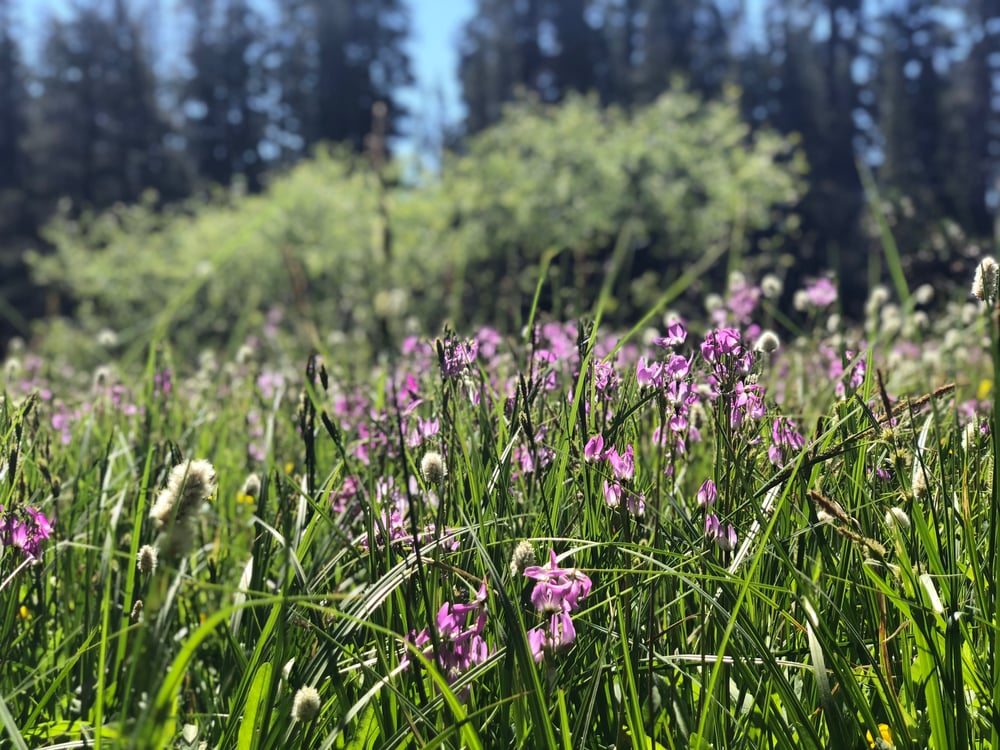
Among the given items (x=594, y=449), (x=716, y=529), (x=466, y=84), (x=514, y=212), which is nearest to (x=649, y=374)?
(x=594, y=449)

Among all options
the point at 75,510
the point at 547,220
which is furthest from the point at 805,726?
the point at 547,220

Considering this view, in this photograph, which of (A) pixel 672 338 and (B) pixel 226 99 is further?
(B) pixel 226 99

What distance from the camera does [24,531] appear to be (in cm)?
152

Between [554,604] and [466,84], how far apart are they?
46985 mm

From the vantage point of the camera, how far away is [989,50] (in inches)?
1690

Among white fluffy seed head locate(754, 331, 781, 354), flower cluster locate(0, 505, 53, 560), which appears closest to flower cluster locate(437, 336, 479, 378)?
white fluffy seed head locate(754, 331, 781, 354)

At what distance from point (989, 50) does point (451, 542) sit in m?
49.7

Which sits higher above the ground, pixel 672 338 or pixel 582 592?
pixel 672 338

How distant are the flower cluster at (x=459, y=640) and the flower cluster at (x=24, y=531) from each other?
713 mm

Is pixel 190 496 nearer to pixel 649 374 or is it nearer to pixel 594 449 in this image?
pixel 594 449

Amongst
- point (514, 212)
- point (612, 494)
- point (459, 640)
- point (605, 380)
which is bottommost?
point (514, 212)

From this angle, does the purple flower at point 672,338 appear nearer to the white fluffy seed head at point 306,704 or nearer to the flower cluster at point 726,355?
the flower cluster at point 726,355

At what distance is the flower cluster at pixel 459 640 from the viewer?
47.6 inches

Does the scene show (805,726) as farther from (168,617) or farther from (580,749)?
(168,617)
